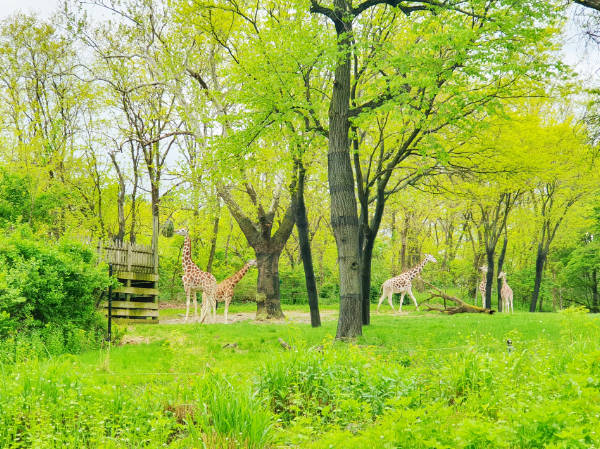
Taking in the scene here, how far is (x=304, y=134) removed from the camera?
12.1 m

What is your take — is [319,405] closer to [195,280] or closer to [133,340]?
[133,340]

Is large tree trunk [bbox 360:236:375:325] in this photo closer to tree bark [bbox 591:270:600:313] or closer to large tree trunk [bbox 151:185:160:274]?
large tree trunk [bbox 151:185:160:274]

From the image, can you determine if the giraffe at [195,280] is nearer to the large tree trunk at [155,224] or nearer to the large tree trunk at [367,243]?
the large tree trunk at [155,224]

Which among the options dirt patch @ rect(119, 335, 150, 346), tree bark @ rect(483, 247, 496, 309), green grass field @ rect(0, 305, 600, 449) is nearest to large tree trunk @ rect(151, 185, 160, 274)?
dirt patch @ rect(119, 335, 150, 346)

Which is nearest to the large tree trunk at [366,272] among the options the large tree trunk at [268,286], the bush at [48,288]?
the large tree trunk at [268,286]

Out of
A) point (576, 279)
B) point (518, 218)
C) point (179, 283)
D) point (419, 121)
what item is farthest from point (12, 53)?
point (576, 279)

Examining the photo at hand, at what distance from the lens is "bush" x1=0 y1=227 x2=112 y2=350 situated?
26.4ft

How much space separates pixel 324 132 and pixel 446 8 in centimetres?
383

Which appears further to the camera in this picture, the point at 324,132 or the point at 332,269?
the point at 332,269

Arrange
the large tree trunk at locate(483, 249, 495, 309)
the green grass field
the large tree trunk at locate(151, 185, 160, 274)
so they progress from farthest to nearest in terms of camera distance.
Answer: the large tree trunk at locate(483, 249, 495, 309) < the large tree trunk at locate(151, 185, 160, 274) < the green grass field

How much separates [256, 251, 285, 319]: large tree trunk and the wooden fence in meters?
3.54

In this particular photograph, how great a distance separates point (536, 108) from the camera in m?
18.5

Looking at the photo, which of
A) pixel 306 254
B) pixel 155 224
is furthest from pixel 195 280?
pixel 306 254

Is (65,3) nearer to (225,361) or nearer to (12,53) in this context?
(12,53)
